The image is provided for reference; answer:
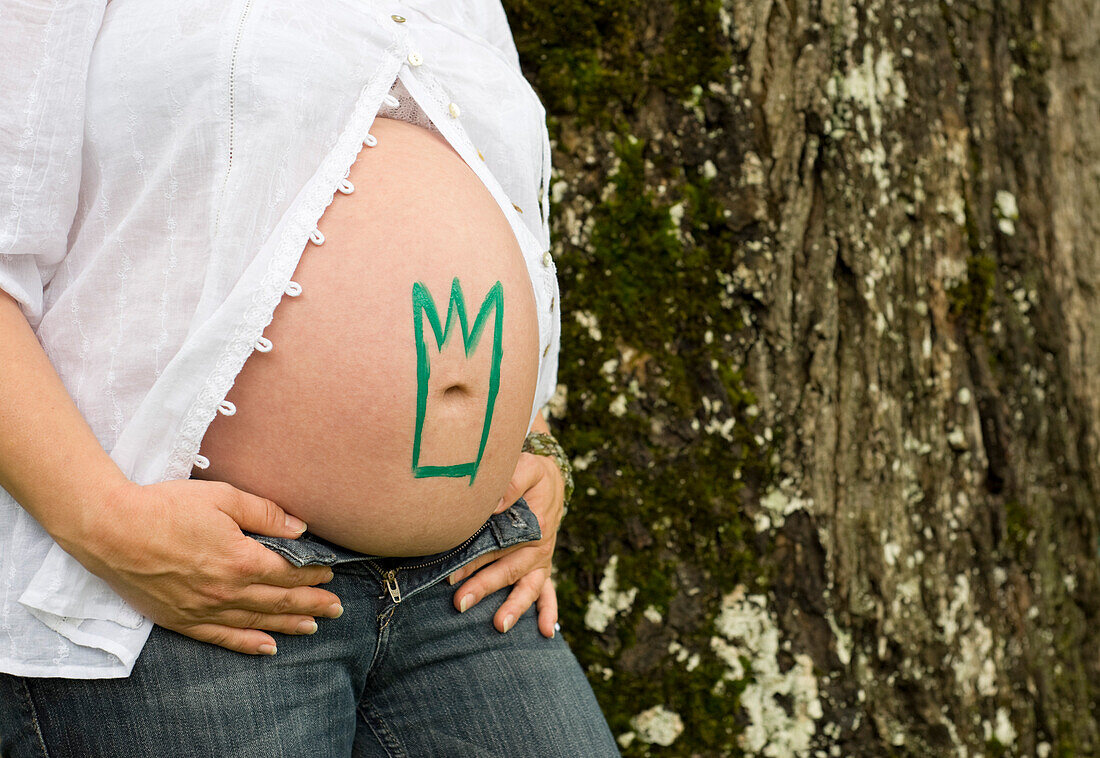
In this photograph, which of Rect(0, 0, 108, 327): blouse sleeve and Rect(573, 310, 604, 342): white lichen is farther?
Rect(573, 310, 604, 342): white lichen

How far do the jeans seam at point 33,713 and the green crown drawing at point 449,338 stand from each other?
491 mm

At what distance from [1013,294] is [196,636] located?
1888mm

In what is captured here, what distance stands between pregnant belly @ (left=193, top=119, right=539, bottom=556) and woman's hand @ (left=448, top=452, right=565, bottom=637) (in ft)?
0.44

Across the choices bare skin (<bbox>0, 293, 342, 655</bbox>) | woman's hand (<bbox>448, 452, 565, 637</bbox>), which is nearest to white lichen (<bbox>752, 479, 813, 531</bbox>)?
woman's hand (<bbox>448, 452, 565, 637</bbox>)

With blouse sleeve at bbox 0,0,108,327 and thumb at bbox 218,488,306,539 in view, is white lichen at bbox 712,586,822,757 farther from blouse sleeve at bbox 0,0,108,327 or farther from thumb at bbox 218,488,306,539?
blouse sleeve at bbox 0,0,108,327

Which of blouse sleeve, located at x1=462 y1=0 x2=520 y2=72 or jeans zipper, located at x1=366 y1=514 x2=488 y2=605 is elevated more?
blouse sleeve, located at x1=462 y1=0 x2=520 y2=72

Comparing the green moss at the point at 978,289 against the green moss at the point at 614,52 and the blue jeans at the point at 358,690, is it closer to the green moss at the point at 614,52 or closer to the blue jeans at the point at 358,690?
the green moss at the point at 614,52

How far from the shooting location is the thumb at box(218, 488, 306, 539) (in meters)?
0.92

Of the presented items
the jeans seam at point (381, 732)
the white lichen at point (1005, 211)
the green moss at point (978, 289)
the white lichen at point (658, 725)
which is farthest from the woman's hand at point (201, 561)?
the white lichen at point (1005, 211)

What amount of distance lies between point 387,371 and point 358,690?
47 centimetres

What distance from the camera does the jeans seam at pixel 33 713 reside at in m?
0.93

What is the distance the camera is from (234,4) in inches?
38.2

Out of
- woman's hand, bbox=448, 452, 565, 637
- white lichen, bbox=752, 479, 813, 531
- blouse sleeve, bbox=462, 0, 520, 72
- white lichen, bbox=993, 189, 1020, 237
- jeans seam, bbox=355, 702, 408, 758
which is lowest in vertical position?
white lichen, bbox=752, 479, 813, 531

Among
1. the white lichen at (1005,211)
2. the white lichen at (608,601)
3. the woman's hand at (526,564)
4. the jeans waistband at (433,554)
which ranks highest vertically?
the white lichen at (1005,211)
